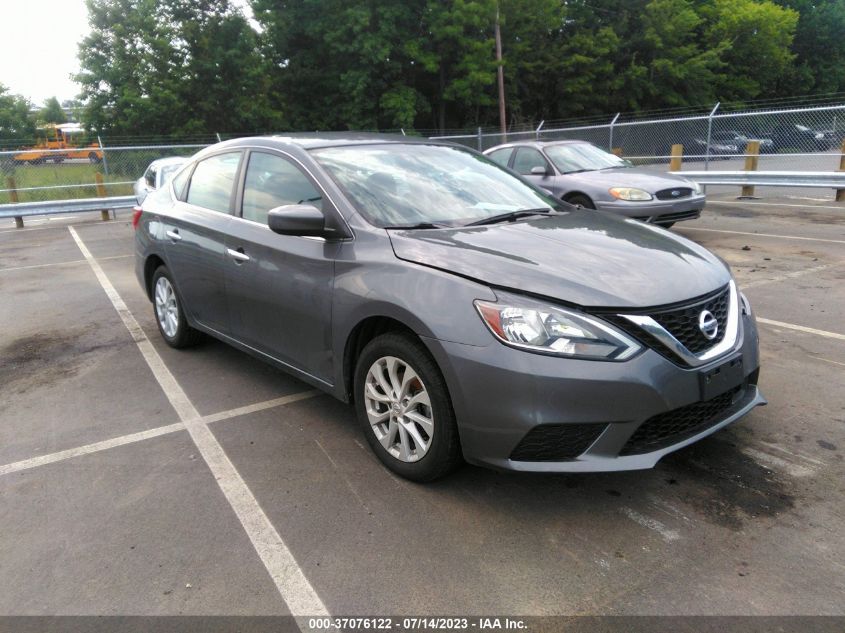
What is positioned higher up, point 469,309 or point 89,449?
point 469,309

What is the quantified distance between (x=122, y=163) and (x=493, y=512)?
18.8 meters

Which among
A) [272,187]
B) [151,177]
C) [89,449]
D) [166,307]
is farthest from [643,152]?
[89,449]

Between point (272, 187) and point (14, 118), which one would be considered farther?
point (14, 118)

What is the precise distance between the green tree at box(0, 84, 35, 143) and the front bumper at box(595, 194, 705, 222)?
40833mm

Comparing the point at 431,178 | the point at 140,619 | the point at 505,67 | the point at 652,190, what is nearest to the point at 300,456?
the point at 140,619

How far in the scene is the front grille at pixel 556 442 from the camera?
256 centimetres

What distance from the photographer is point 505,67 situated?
128 ft

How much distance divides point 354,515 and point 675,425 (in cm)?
145

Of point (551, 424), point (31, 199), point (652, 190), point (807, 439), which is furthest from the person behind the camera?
point (31, 199)

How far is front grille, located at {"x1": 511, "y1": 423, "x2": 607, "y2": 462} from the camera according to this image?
2.56 metres

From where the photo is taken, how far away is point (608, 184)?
8984 millimetres

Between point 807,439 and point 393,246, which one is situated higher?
point 393,246

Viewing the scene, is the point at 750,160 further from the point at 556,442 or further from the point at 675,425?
the point at 556,442

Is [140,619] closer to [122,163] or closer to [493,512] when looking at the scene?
[493,512]
